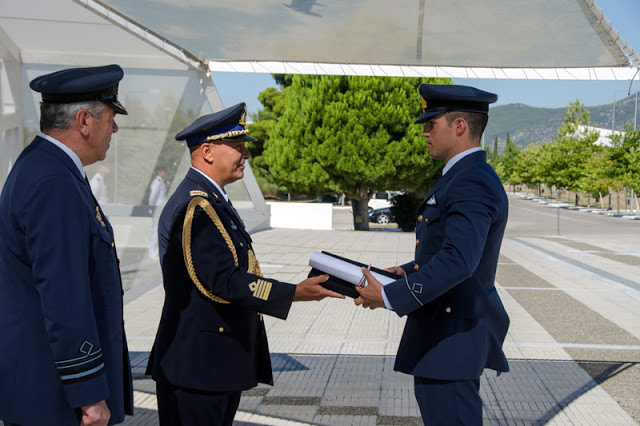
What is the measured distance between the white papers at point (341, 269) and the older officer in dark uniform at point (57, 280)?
0.92 meters

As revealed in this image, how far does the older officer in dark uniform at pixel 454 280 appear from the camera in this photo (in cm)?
243

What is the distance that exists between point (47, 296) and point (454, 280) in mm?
1439

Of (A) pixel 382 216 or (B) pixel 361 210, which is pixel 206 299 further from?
(A) pixel 382 216

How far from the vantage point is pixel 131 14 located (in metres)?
5.00

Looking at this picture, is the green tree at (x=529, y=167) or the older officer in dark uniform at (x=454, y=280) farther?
the green tree at (x=529, y=167)

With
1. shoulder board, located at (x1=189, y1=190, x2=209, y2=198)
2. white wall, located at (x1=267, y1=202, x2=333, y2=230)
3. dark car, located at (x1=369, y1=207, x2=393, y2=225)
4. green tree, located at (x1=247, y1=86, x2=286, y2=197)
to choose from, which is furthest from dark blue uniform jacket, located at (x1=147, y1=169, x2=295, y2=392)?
green tree, located at (x1=247, y1=86, x2=286, y2=197)

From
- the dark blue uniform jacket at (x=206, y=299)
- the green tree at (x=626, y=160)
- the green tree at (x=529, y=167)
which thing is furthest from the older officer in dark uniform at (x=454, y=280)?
the green tree at (x=529, y=167)

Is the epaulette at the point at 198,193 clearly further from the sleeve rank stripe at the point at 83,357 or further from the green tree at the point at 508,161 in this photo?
the green tree at the point at 508,161

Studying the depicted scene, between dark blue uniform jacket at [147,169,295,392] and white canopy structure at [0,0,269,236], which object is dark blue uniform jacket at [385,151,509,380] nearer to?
dark blue uniform jacket at [147,169,295,392]

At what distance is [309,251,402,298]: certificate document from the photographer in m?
2.65

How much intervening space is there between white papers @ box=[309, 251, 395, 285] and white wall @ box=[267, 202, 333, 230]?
861 inches

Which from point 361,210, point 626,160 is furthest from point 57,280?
point 626,160

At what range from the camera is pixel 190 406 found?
2562 mm

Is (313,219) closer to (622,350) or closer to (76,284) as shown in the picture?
(622,350)
